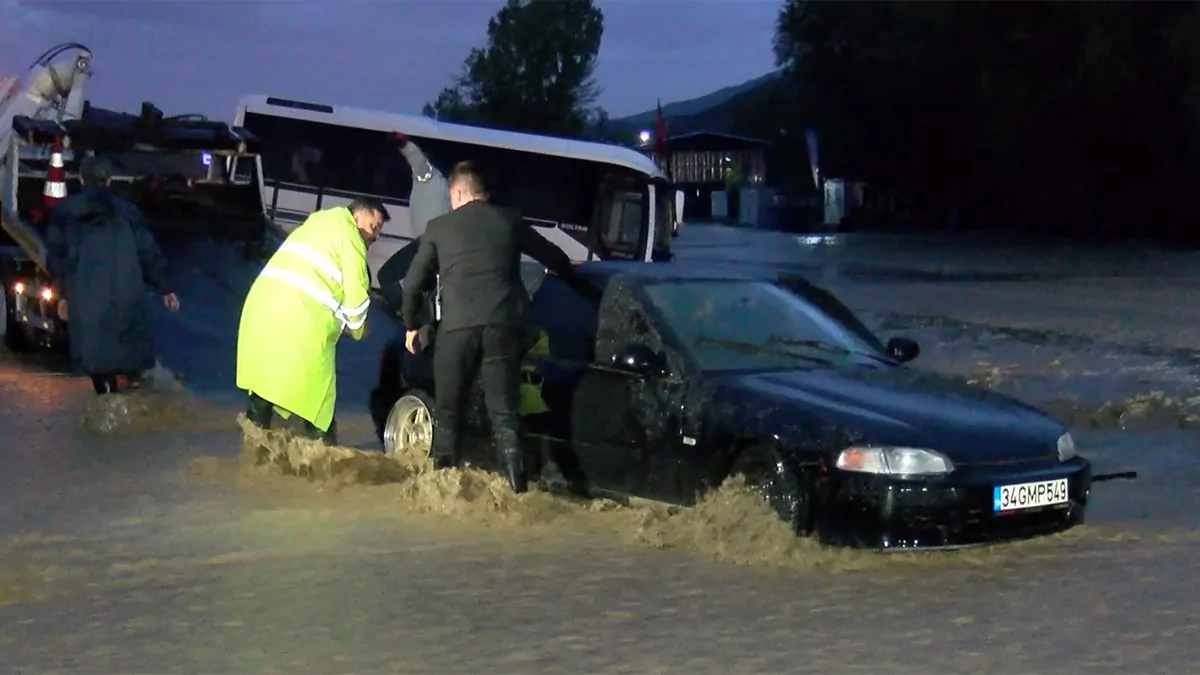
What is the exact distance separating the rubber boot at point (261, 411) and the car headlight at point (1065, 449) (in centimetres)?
434

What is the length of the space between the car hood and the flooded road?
50cm

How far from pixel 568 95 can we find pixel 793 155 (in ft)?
48.5

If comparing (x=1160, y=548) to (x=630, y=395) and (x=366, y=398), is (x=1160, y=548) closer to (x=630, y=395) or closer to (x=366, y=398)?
(x=630, y=395)

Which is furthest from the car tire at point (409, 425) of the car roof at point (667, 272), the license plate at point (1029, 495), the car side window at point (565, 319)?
the license plate at point (1029, 495)

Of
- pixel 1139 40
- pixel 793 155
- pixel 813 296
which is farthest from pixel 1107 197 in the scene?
pixel 813 296

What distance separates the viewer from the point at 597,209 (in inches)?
1024

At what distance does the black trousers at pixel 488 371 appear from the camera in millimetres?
8289

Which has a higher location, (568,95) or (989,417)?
(568,95)

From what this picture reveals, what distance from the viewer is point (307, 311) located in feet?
30.0

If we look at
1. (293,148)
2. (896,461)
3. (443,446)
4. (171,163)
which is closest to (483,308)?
(443,446)

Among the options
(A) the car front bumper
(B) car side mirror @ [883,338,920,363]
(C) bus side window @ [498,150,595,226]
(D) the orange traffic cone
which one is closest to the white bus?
(C) bus side window @ [498,150,595,226]

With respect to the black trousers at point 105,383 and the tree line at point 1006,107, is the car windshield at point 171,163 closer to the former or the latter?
the black trousers at point 105,383

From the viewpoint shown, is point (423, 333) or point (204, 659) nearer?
point (204, 659)

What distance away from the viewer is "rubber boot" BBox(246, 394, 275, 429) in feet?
31.0
